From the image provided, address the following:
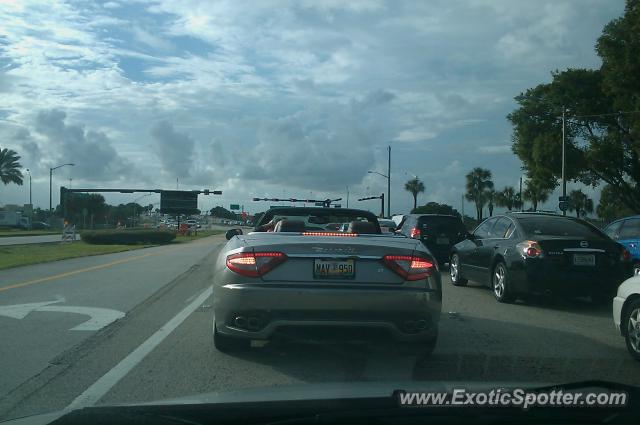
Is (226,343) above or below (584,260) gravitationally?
below

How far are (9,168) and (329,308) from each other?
249 ft

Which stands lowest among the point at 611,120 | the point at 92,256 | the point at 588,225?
the point at 92,256

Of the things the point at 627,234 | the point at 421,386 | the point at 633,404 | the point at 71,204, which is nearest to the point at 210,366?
the point at 421,386

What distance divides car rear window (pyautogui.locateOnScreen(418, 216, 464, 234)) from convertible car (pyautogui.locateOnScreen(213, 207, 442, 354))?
12268 millimetres

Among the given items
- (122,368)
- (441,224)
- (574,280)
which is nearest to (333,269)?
(122,368)

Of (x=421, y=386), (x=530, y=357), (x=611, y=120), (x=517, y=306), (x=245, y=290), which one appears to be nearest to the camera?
(x=421, y=386)

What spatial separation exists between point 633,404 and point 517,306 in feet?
25.8

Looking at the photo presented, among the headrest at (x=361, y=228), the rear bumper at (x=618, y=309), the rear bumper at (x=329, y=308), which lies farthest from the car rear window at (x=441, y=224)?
the rear bumper at (x=329, y=308)

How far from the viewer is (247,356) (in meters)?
7.18

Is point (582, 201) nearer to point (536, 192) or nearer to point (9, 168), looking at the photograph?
point (536, 192)

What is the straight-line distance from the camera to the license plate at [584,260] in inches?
419

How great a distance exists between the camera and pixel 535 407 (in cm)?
355

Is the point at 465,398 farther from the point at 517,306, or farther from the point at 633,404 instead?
the point at 517,306

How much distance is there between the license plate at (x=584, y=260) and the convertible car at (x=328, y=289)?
15.6ft
